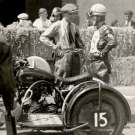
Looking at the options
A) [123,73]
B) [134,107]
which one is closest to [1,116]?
[134,107]

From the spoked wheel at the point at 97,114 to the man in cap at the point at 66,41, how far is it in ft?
5.09

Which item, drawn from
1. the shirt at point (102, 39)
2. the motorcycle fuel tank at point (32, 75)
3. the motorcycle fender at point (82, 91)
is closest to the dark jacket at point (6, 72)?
the motorcycle fender at point (82, 91)

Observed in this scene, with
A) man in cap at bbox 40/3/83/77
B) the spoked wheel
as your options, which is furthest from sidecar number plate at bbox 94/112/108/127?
man in cap at bbox 40/3/83/77

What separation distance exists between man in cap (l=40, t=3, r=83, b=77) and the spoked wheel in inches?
61.1

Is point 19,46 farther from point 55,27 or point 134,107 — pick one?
point 55,27

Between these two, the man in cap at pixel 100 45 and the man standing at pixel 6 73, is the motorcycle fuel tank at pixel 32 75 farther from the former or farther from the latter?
the man standing at pixel 6 73

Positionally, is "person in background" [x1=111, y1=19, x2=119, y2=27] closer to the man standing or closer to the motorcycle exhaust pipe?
the motorcycle exhaust pipe

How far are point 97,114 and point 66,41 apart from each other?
1.87 metres

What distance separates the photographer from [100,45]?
35.7 ft

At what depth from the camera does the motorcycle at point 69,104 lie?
9.27m

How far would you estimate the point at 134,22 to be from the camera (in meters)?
18.9

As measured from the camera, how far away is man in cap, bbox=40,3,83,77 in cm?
1077

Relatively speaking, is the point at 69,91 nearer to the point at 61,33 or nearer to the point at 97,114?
the point at 97,114

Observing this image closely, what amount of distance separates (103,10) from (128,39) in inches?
265
